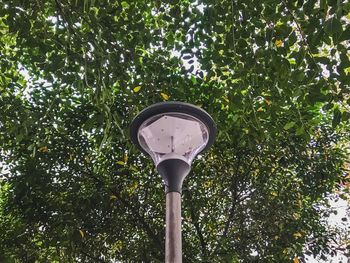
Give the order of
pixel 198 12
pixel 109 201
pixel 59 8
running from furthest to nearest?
1. pixel 109 201
2. pixel 198 12
3. pixel 59 8

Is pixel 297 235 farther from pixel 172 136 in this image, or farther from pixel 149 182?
pixel 172 136

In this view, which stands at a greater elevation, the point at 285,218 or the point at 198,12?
the point at 198,12

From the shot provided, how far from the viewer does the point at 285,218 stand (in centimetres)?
605

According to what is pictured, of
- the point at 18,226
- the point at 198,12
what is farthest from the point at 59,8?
the point at 18,226

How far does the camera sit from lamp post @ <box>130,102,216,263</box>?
7.86 feet

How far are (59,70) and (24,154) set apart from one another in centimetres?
292

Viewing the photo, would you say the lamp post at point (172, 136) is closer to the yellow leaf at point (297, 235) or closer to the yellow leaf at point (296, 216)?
the yellow leaf at point (297, 235)

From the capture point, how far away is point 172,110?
2479 millimetres

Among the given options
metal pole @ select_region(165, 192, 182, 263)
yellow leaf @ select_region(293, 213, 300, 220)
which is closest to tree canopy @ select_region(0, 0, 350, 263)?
yellow leaf @ select_region(293, 213, 300, 220)

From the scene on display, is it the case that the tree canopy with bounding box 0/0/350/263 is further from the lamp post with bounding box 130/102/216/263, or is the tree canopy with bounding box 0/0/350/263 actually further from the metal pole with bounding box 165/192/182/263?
the metal pole with bounding box 165/192/182/263

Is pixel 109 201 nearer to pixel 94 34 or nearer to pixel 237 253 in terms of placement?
pixel 237 253

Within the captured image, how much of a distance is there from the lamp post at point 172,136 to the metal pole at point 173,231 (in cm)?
4

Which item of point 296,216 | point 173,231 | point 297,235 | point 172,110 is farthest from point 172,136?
point 296,216

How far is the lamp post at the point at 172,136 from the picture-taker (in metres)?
2.39
